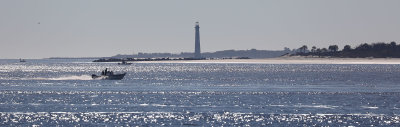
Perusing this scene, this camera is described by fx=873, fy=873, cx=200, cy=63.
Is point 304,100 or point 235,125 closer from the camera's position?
point 235,125

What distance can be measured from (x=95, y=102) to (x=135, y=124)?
21.7 metres

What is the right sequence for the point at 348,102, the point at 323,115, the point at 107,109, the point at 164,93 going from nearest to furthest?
the point at 323,115 < the point at 107,109 < the point at 348,102 < the point at 164,93

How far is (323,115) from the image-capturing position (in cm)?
6366

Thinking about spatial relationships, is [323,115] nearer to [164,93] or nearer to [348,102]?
[348,102]

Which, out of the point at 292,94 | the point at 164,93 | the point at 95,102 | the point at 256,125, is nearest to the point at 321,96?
the point at 292,94

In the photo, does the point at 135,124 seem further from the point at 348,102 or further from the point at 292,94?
the point at 292,94

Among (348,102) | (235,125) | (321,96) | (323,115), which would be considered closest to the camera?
(235,125)

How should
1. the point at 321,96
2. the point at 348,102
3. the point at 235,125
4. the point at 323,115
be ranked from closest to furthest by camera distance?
the point at 235,125 → the point at 323,115 → the point at 348,102 → the point at 321,96

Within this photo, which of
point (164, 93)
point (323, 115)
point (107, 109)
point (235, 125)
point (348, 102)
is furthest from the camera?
point (164, 93)

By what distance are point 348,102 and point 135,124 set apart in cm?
2602

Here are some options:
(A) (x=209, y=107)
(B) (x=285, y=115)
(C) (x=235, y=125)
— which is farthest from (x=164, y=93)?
(C) (x=235, y=125)

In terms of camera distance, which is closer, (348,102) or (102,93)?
(348,102)

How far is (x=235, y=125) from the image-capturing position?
56812 mm

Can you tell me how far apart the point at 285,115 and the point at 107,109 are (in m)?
15.0
